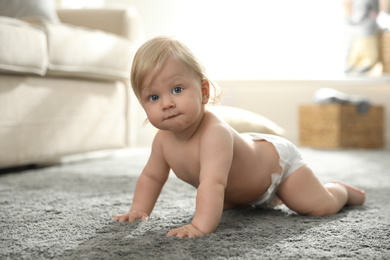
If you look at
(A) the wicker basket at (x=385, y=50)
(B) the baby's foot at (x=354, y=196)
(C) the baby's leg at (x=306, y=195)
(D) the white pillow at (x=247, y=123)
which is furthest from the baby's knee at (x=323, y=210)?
(A) the wicker basket at (x=385, y=50)

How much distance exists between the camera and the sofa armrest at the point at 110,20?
2387 mm

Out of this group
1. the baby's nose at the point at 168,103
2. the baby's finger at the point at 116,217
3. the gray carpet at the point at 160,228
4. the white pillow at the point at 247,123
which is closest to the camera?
the gray carpet at the point at 160,228

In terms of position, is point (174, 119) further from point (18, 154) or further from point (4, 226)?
point (18, 154)

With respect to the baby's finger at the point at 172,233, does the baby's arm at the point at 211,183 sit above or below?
above

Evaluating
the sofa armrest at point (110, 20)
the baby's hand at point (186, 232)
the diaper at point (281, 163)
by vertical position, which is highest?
the sofa armrest at point (110, 20)

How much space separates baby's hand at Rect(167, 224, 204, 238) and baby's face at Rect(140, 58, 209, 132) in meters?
0.17

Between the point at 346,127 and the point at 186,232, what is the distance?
6.89 ft

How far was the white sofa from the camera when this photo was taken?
1631 mm

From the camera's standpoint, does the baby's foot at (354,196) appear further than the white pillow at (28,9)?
No

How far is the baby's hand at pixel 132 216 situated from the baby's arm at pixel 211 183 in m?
0.13

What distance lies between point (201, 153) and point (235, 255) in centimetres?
23

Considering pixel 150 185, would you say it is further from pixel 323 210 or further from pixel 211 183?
pixel 323 210

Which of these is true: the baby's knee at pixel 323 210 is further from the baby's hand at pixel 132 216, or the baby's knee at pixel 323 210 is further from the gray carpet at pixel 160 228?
the baby's hand at pixel 132 216

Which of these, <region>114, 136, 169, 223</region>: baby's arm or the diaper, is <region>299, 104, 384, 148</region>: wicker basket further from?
<region>114, 136, 169, 223</region>: baby's arm
